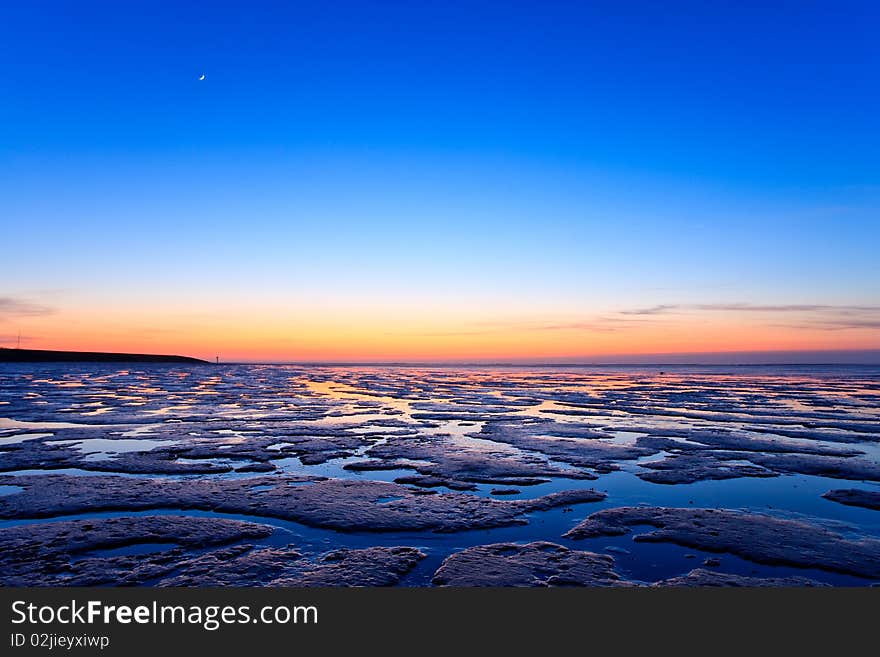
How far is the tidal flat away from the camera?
4.25 metres

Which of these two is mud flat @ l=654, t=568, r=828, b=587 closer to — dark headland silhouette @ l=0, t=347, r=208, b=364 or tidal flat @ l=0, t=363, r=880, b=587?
tidal flat @ l=0, t=363, r=880, b=587

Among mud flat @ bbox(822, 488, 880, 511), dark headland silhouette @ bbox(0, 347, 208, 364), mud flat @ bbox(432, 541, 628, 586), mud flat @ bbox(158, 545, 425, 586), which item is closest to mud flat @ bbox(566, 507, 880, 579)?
mud flat @ bbox(432, 541, 628, 586)

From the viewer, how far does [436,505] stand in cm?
615

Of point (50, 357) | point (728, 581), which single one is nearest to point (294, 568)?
point (728, 581)

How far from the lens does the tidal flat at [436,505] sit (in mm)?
4250

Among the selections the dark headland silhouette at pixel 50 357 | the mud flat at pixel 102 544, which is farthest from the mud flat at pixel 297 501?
the dark headland silhouette at pixel 50 357

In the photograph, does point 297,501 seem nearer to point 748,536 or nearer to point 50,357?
point 748,536

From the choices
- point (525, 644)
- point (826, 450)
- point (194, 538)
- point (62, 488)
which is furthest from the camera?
point (826, 450)

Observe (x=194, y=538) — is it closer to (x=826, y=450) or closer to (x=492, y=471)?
(x=492, y=471)

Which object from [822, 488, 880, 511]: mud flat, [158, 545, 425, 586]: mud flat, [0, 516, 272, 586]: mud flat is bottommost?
[822, 488, 880, 511]: mud flat

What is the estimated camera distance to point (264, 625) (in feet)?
11.4

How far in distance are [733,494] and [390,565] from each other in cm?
494

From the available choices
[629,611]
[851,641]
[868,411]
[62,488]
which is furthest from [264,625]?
[868,411]

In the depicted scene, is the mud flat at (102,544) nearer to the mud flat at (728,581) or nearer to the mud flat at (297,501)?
the mud flat at (297,501)
